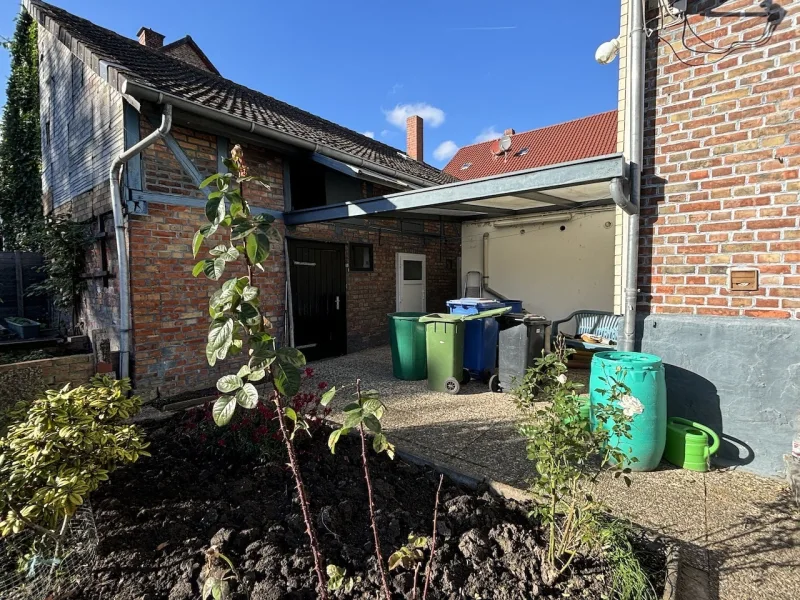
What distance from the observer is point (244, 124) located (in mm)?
5160

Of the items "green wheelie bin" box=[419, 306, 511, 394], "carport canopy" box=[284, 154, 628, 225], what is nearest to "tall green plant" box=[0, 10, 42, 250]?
"carport canopy" box=[284, 154, 628, 225]

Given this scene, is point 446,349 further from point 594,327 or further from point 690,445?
point 594,327

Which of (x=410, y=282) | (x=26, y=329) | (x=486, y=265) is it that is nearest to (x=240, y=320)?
(x=26, y=329)

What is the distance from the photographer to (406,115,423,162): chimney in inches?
665

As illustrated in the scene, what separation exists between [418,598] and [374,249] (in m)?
6.85

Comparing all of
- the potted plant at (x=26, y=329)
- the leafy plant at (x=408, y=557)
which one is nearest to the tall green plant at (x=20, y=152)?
the potted plant at (x=26, y=329)

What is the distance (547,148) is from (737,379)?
14.4 m

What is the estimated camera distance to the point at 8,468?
188 cm

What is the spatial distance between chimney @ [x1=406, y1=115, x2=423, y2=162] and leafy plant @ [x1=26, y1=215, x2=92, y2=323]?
43.3 ft

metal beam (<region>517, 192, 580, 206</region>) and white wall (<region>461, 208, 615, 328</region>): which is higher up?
metal beam (<region>517, 192, 580, 206</region>)

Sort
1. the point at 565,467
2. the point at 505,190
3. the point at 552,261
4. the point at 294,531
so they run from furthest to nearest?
the point at 552,261 → the point at 505,190 → the point at 294,531 → the point at 565,467

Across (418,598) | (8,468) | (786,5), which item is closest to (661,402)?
(418,598)

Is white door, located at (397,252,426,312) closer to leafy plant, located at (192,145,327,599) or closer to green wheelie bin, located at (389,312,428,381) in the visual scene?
green wheelie bin, located at (389,312,428,381)

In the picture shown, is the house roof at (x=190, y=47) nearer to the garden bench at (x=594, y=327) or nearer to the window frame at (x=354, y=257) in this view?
the window frame at (x=354, y=257)
